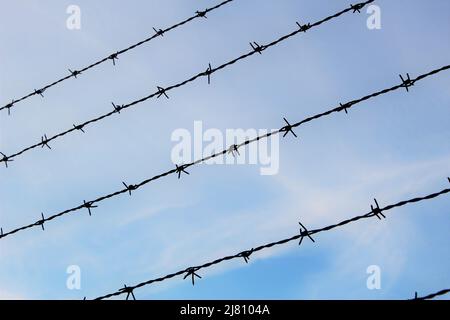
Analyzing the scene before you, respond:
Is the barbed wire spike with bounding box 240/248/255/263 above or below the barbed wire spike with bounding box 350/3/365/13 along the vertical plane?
below

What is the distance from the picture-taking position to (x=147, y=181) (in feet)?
13.3

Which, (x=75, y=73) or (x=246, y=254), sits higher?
(x=75, y=73)

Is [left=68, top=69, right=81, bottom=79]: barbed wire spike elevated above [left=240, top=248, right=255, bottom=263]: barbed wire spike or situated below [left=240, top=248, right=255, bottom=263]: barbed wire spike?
above

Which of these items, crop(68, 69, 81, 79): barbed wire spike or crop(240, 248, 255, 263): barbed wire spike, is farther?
crop(68, 69, 81, 79): barbed wire spike

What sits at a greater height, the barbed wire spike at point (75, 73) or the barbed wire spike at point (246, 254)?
the barbed wire spike at point (75, 73)

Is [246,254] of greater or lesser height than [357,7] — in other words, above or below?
below

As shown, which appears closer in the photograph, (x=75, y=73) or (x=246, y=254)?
(x=246, y=254)

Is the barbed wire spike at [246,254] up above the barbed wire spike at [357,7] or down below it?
below

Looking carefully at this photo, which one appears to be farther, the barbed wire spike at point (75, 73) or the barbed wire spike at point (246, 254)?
the barbed wire spike at point (75, 73)
